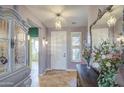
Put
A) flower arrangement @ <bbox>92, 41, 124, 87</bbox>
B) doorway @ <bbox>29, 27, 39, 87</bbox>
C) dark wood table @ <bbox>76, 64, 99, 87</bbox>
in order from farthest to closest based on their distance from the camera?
doorway @ <bbox>29, 27, 39, 87</bbox> → dark wood table @ <bbox>76, 64, 99, 87</bbox> → flower arrangement @ <bbox>92, 41, 124, 87</bbox>

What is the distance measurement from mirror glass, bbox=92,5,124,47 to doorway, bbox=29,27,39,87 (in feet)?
2.75

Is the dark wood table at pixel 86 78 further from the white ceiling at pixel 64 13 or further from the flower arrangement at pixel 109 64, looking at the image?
the white ceiling at pixel 64 13

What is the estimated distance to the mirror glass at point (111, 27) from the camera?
2115 millimetres

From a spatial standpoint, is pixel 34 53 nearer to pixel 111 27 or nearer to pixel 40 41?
pixel 40 41

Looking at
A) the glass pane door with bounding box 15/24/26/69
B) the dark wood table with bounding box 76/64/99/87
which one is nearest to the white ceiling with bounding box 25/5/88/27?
the glass pane door with bounding box 15/24/26/69

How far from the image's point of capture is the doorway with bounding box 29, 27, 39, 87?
7.51ft

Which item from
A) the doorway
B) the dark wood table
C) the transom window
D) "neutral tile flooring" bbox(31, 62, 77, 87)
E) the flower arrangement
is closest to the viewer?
the flower arrangement

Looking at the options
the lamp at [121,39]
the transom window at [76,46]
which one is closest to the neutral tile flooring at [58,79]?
the transom window at [76,46]

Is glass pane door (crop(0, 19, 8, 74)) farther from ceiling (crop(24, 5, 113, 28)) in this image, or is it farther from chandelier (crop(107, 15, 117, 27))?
chandelier (crop(107, 15, 117, 27))

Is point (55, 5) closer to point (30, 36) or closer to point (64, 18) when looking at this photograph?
point (64, 18)

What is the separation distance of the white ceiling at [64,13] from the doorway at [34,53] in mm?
221

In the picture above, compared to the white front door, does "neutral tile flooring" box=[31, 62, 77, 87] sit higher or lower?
lower

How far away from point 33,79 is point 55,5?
3.24ft

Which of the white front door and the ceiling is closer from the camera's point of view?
the ceiling
